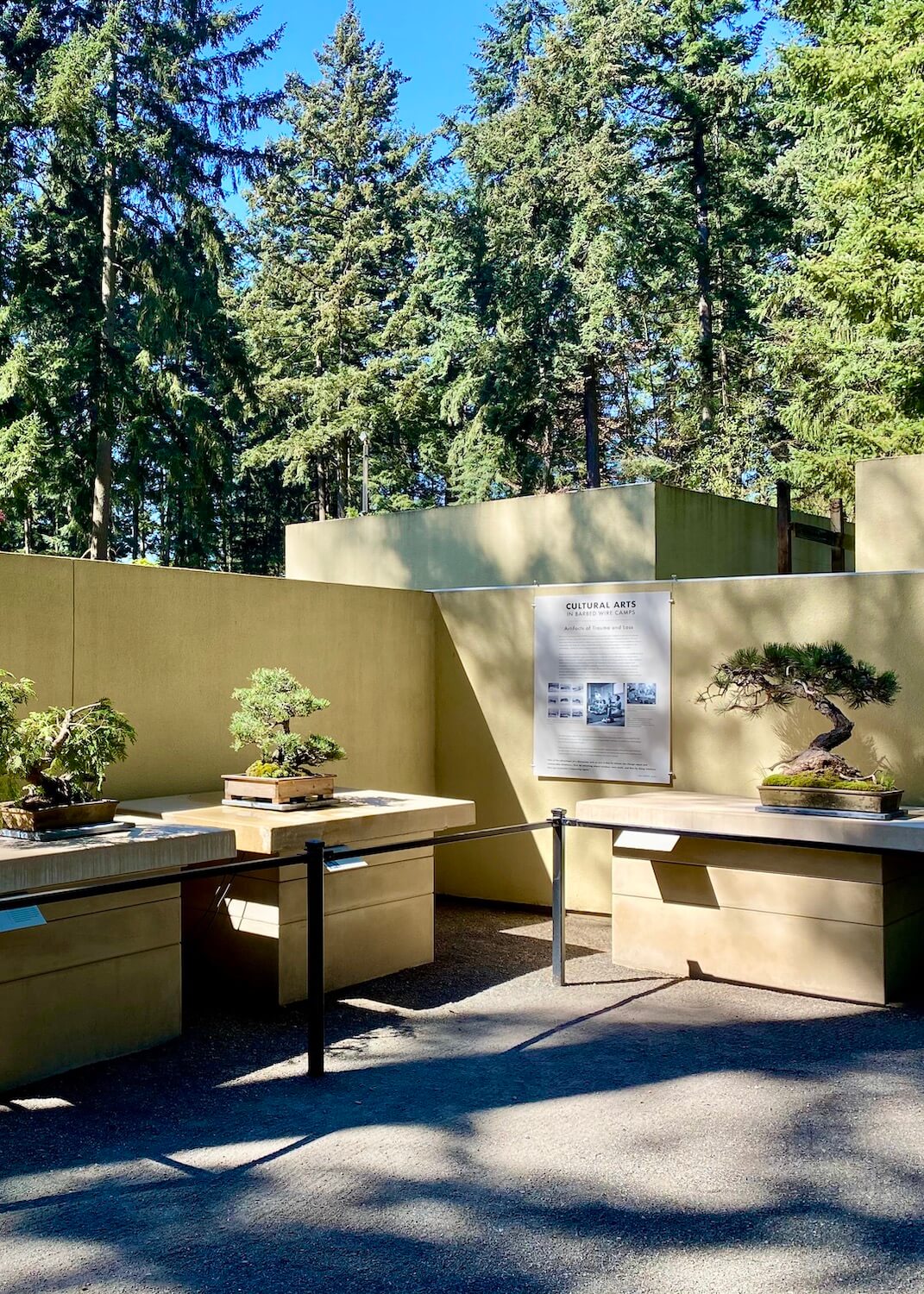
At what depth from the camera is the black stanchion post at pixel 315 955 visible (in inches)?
164

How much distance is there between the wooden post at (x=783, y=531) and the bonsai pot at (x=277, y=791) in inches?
142

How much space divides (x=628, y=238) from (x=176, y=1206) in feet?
63.7

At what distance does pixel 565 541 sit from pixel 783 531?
7.13ft

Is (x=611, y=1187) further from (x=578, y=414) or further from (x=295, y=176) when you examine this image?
(x=295, y=176)

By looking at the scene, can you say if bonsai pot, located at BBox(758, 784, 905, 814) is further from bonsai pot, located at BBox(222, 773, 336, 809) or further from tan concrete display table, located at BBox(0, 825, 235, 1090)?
tan concrete display table, located at BBox(0, 825, 235, 1090)

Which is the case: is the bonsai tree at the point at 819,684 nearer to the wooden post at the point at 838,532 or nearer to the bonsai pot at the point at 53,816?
the wooden post at the point at 838,532

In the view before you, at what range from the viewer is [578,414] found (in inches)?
850

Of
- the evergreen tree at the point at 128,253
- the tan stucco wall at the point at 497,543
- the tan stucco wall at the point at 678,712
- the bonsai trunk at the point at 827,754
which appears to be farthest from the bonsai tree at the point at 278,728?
the evergreen tree at the point at 128,253

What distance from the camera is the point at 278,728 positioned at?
579 cm

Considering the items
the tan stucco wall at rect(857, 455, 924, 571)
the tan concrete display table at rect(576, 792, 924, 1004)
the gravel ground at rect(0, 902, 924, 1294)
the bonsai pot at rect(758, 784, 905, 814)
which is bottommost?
the gravel ground at rect(0, 902, 924, 1294)

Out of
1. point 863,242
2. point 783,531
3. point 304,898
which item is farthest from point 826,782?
point 863,242

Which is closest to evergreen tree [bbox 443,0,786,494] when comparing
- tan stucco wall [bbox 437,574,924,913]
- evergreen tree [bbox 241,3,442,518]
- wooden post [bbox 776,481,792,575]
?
evergreen tree [bbox 241,3,442,518]

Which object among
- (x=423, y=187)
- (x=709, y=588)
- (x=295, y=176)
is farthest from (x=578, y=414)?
(x=709, y=588)

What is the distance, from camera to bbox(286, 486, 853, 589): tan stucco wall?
9102 mm
